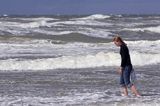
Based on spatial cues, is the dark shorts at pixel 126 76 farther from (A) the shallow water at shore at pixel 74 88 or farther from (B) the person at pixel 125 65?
(A) the shallow water at shore at pixel 74 88

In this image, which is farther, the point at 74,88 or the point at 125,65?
the point at 74,88

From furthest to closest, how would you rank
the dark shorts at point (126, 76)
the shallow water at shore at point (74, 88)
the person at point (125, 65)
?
the dark shorts at point (126, 76) → the person at point (125, 65) → the shallow water at shore at point (74, 88)

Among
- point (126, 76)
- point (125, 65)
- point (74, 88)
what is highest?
point (125, 65)

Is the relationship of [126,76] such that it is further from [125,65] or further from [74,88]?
[74,88]

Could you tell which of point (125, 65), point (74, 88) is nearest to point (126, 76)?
point (125, 65)

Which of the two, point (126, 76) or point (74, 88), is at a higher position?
point (126, 76)

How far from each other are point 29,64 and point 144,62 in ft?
16.4

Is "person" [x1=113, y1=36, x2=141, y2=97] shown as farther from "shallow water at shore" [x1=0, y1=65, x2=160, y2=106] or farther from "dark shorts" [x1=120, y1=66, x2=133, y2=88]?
"shallow water at shore" [x1=0, y1=65, x2=160, y2=106]

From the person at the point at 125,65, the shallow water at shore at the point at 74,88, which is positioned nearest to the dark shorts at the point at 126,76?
the person at the point at 125,65

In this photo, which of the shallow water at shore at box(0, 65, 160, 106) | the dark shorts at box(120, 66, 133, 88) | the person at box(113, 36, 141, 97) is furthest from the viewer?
the dark shorts at box(120, 66, 133, 88)

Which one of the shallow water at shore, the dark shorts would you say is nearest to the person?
the dark shorts

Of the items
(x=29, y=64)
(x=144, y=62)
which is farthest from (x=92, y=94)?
(x=144, y=62)

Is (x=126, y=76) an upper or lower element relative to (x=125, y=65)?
lower

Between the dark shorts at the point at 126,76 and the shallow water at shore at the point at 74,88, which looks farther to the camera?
the dark shorts at the point at 126,76
